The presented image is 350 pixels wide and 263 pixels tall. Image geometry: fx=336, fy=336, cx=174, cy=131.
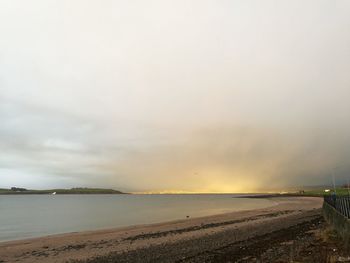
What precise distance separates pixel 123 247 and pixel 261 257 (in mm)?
13451

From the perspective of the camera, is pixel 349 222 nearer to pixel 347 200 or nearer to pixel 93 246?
pixel 347 200

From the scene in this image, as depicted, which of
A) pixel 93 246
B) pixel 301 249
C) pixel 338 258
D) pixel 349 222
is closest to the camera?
pixel 338 258

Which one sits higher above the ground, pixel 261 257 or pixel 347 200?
pixel 347 200

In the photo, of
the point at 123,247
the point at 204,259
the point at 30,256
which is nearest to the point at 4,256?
the point at 30,256

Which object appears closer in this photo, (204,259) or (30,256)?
(204,259)

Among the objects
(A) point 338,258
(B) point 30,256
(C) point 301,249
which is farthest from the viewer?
(B) point 30,256

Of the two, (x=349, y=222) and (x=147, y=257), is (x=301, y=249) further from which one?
(x=147, y=257)

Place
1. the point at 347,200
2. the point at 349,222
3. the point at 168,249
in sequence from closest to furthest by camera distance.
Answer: the point at 349,222
the point at 347,200
the point at 168,249

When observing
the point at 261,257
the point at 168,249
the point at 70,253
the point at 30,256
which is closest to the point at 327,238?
the point at 261,257

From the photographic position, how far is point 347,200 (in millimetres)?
21953

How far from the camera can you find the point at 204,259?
1845 cm

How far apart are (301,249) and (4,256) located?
21.5 meters

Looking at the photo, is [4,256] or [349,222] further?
[4,256]

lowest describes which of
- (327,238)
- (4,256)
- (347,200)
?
(4,256)
